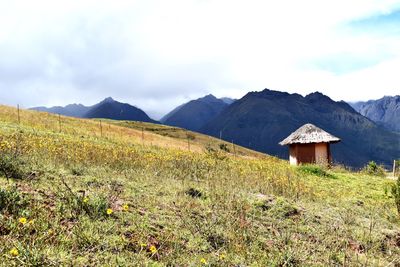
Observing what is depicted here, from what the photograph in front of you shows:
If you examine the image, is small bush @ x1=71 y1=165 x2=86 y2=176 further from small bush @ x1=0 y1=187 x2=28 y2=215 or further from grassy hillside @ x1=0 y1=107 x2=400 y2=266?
small bush @ x1=0 y1=187 x2=28 y2=215

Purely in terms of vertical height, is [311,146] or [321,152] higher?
[311,146]

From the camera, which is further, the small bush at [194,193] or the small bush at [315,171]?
the small bush at [315,171]

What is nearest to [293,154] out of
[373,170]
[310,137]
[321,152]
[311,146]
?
[311,146]

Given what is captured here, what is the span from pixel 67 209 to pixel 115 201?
100 centimetres

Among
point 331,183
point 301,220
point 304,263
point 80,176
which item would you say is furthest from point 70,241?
point 331,183

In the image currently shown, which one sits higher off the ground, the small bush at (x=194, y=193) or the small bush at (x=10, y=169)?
the small bush at (x=10, y=169)

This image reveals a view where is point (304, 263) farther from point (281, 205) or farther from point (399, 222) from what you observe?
point (399, 222)

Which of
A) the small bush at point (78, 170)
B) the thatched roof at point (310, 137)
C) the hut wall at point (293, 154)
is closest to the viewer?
the small bush at point (78, 170)

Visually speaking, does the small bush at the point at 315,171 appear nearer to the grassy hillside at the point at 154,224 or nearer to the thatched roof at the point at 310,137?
the thatched roof at the point at 310,137

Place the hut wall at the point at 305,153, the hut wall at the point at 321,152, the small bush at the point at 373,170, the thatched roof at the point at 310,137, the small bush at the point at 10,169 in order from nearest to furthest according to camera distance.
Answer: the small bush at the point at 10,169 < the small bush at the point at 373,170 < the thatched roof at the point at 310,137 < the hut wall at the point at 321,152 < the hut wall at the point at 305,153

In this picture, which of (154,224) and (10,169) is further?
(10,169)

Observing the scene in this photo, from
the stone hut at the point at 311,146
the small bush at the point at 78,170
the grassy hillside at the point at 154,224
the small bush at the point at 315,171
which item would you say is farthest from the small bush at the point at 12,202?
the stone hut at the point at 311,146

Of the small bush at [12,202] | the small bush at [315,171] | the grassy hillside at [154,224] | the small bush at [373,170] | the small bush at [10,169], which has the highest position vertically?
the small bush at [10,169]

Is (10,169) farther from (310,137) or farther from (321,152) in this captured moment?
(321,152)
